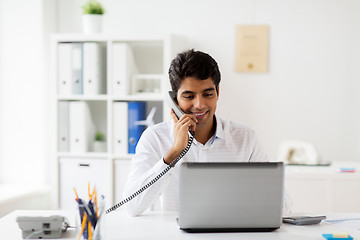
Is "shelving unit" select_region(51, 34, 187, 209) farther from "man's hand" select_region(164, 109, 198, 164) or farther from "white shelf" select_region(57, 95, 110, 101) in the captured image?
"man's hand" select_region(164, 109, 198, 164)

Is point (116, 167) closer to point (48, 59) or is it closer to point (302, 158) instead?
point (48, 59)

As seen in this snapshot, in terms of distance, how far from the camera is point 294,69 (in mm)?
3559

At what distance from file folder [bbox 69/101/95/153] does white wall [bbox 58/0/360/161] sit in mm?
864

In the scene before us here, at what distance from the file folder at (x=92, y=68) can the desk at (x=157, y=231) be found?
1.72 meters

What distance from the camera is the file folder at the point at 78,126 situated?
3521 millimetres

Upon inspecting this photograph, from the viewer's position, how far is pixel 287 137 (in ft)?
11.8

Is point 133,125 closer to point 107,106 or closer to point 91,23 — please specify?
point 107,106

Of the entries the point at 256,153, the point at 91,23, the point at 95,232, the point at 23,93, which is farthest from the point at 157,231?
the point at 23,93

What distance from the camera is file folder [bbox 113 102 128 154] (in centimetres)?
348

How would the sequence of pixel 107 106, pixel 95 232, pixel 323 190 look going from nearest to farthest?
1. pixel 95 232
2. pixel 323 190
3. pixel 107 106

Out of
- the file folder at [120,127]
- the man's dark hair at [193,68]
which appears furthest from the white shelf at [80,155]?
the man's dark hair at [193,68]

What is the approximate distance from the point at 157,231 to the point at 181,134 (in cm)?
43

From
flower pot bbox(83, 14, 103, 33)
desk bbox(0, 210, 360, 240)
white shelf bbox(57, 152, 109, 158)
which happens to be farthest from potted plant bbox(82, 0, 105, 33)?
desk bbox(0, 210, 360, 240)

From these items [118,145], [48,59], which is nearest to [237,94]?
[118,145]
